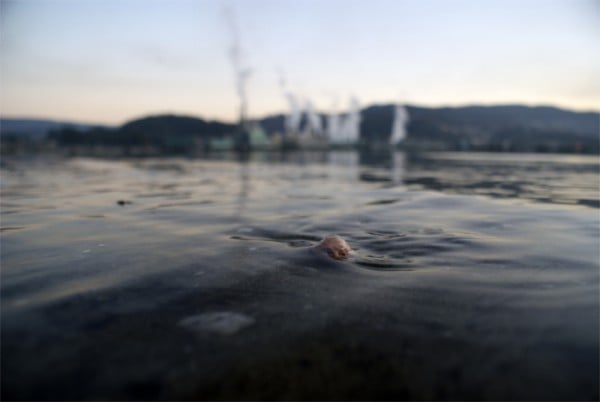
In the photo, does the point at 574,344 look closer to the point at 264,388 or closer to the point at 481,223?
the point at 264,388

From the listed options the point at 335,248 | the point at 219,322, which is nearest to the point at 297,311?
the point at 219,322

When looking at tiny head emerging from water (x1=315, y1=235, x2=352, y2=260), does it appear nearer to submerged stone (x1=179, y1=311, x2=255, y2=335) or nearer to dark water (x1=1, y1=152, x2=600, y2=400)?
dark water (x1=1, y1=152, x2=600, y2=400)

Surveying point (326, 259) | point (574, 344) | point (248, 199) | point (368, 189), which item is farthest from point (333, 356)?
point (368, 189)

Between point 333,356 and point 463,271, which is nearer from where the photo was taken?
point 333,356

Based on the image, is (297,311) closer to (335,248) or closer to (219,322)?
(219,322)

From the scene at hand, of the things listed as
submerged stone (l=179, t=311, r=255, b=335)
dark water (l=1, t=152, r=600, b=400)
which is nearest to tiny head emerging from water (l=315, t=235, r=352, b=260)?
dark water (l=1, t=152, r=600, b=400)

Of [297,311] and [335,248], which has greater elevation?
[335,248]
